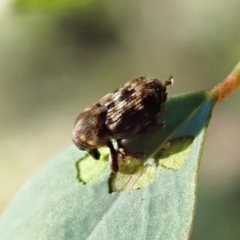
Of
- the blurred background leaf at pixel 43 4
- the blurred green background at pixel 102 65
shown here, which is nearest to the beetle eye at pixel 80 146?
the blurred background leaf at pixel 43 4

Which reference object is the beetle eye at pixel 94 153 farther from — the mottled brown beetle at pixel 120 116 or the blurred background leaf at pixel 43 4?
the blurred background leaf at pixel 43 4

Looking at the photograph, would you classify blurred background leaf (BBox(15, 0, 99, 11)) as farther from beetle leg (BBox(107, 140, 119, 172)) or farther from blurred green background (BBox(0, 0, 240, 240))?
blurred green background (BBox(0, 0, 240, 240))

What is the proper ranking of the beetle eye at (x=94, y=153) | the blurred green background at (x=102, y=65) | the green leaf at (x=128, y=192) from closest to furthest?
1. the green leaf at (x=128, y=192)
2. the beetle eye at (x=94, y=153)
3. the blurred green background at (x=102, y=65)

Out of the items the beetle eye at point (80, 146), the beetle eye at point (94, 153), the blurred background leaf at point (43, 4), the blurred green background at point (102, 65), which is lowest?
the blurred green background at point (102, 65)

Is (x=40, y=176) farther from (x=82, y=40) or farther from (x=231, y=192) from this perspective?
(x=82, y=40)

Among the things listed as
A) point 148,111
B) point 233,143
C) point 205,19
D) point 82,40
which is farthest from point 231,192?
point 82,40

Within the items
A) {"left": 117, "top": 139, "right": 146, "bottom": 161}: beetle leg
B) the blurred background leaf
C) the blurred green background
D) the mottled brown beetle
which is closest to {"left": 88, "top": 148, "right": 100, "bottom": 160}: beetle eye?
the mottled brown beetle

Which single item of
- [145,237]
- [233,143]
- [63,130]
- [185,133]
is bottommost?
[233,143]

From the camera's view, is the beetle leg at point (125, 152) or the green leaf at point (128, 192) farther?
the beetle leg at point (125, 152)
